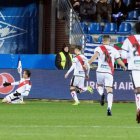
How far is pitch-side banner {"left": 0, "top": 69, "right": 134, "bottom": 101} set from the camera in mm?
27500

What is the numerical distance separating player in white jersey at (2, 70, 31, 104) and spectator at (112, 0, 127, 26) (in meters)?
8.01

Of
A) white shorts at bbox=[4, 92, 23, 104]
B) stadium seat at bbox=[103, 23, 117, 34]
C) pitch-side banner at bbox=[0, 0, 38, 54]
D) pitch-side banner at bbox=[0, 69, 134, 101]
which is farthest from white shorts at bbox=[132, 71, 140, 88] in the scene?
pitch-side banner at bbox=[0, 0, 38, 54]

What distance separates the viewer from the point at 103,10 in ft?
109

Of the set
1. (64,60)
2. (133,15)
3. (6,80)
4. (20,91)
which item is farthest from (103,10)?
(20,91)

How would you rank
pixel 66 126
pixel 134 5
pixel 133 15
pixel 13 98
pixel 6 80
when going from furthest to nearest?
pixel 134 5 → pixel 133 15 → pixel 6 80 → pixel 13 98 → pixel 66 126

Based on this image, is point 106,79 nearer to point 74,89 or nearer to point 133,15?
point 74,89

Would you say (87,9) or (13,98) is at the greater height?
(87,9)

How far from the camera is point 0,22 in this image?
34.8 m

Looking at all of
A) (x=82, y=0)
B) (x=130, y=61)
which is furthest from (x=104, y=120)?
(x=82, y=0)

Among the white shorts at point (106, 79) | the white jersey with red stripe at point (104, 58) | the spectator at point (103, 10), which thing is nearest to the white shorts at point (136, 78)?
the white shorts at point (106, 79)

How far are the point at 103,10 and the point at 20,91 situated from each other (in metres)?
8.64

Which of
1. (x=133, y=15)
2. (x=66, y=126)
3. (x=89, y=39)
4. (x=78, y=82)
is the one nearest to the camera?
(x=66, y=126)

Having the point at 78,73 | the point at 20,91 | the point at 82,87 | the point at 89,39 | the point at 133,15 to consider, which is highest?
the point at 133,15

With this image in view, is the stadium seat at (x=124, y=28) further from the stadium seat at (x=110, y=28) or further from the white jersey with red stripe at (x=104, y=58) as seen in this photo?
the white jersey with red stripe at (x=104, y=58)
